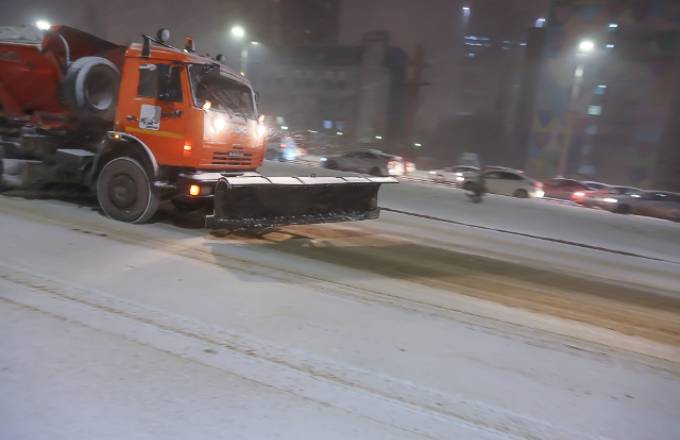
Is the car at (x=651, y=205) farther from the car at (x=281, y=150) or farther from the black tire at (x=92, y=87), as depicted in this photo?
the black tire at (x=92, y=87)

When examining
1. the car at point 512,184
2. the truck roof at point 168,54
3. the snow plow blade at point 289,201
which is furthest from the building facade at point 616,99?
the truck roof at point 168,54

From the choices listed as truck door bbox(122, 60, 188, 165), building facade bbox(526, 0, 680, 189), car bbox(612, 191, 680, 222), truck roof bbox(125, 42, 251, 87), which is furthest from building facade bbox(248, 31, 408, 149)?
truck door bbox(122, 60, 188, 165)

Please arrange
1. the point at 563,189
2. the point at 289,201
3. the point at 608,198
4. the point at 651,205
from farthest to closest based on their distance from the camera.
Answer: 1. the point at 563,189
2. the point at 608,198
3. the point at 651,205
4. the point at 289,201

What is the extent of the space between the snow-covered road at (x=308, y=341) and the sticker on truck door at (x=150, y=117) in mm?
1603

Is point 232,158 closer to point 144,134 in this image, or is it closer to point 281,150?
point 144,134

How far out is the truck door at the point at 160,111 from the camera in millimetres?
7188

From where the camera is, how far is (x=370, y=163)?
1029 inches

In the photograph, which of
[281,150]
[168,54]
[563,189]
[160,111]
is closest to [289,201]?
[160,111]

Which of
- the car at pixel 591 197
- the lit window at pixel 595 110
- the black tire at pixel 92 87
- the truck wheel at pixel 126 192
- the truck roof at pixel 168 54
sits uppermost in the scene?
the lit window at pixel 595 110

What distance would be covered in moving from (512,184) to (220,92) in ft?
60.2

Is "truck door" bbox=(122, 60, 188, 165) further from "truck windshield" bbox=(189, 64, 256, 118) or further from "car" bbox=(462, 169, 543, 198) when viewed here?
"car" bbox=(462, 169, 543, 198)

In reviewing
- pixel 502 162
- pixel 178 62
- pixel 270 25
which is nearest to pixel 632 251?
pixel 178 62

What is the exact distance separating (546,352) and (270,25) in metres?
86.5

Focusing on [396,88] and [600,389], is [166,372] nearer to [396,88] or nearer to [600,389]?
[600,389]
